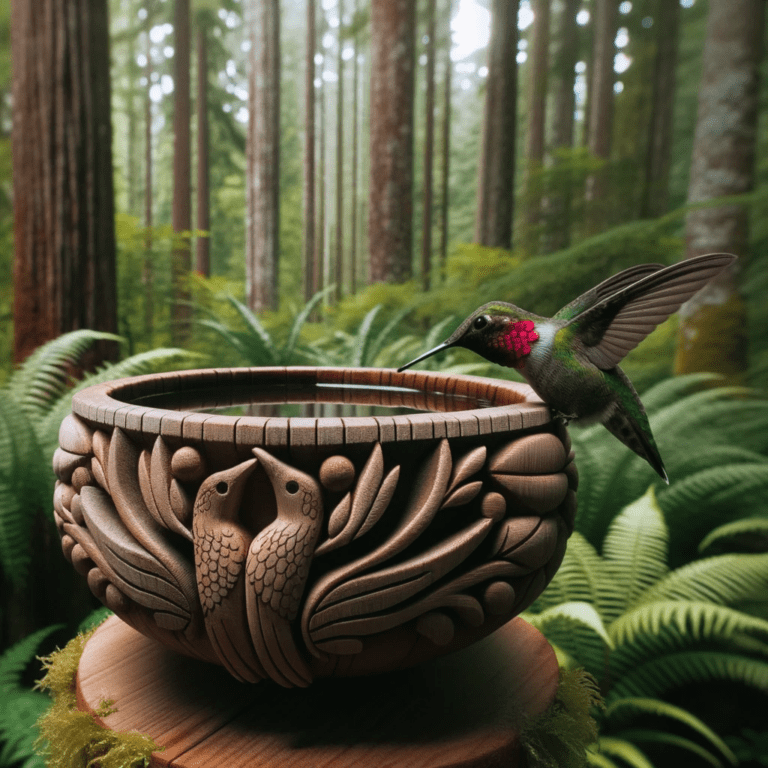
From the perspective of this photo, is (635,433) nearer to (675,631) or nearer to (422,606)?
(422,606)

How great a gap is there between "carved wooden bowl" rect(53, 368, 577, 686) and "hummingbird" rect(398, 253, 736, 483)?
69 mm

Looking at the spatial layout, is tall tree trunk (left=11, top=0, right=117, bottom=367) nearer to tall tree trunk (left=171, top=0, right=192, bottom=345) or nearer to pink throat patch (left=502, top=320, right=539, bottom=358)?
pink throat patch (left=502, top=320, right=539, bottom=358)

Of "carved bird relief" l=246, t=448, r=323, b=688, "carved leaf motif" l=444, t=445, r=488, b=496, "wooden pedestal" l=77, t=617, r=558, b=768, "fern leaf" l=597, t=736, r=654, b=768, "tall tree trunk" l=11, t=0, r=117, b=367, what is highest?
"tall tree trunk" l=11, t=0, r=117, b=367

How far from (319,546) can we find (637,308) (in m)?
0.62

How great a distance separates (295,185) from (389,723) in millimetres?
19517

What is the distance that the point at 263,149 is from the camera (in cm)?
728

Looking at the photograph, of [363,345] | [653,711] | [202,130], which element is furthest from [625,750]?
A: [202,130]

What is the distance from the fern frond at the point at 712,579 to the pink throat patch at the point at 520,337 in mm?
1478

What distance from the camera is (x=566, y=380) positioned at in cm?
100

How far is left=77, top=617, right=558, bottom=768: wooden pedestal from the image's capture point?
2.98ft

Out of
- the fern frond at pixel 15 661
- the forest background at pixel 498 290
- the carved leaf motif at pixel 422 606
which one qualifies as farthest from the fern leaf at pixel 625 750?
the fern frond at pixel 15 661

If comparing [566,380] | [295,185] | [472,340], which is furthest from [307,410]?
[295,185]

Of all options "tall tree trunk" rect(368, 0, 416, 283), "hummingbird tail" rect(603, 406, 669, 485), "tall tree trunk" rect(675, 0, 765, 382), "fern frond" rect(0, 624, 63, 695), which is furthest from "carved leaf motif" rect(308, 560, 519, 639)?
"tall tree trunk" rect(368, 0, 416, 283)

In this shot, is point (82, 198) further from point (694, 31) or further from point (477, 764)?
point (694, 31)
